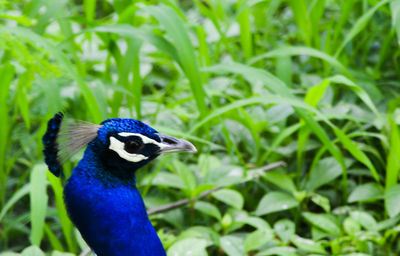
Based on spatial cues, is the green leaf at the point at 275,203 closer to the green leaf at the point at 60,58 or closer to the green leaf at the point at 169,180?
the green leaf at the point at 169,180

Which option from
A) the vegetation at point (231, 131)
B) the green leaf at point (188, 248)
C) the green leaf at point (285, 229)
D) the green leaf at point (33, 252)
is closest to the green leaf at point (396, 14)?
the vegetation at point (231, 131)

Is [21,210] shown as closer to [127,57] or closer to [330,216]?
[127,57]

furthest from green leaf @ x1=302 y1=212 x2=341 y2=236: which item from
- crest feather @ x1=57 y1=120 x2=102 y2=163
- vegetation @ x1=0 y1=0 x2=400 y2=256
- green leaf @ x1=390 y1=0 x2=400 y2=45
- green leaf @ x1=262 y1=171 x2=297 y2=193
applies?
crest feather @ x1=57 y1=120 x2=102 y2=163

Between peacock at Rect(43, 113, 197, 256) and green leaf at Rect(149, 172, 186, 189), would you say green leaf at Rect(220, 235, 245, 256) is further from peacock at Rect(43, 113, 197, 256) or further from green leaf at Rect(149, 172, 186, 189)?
peacock at Rect(43, 113, 197, 256)

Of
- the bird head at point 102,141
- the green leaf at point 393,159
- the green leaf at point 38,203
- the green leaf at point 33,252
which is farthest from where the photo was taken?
the green leaf at point 393,159

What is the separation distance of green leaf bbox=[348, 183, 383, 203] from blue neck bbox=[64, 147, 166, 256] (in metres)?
1.00

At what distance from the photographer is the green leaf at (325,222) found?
205 centimetres

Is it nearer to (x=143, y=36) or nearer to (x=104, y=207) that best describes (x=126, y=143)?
(x=104, y=207)

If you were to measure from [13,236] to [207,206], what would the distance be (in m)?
0.79

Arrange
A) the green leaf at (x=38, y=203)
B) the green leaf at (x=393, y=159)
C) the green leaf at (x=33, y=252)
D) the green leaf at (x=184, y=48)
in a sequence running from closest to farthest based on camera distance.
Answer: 1. the green leaf at (x=33, y=252)
2. the green leaf at (x=38, y=203)
3. the green leaf at (x=184, y=48)
4. the green leaf at (x=393, y=159)

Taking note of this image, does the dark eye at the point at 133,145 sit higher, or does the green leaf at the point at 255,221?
the dark eye at the point at 133,145

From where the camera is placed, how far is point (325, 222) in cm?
208

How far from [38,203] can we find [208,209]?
56 cm

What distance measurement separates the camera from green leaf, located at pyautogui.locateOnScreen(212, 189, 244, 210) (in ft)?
6.83
